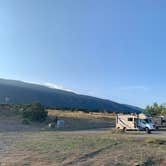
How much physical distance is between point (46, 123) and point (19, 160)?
42.1 m

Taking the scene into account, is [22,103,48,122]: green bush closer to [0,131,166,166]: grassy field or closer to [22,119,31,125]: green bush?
[22,119,31,125]: green bush

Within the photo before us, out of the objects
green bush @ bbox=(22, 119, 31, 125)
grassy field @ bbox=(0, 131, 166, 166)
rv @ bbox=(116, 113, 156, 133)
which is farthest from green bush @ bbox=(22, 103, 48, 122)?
grassy field @ bbox=(0, 131, 166, 166)

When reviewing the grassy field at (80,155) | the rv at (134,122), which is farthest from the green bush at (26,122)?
the grassy field at (80,155)

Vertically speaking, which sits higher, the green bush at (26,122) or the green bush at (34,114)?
the green bush at (34,114)

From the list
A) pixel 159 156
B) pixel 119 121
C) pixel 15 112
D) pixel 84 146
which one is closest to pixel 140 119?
pixel 119 121

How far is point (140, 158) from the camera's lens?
59.5 ft

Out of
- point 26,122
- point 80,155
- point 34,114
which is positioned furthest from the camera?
point 34,114

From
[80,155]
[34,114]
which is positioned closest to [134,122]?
[34,114]

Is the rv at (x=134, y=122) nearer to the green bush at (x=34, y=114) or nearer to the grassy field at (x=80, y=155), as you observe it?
the green bush at (x=34, y=114)

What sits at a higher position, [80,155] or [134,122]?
[134,122]

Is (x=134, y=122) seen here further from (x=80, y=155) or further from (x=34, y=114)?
(x=80, y=155)

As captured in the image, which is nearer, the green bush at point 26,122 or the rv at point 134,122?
the rv at point 134,122

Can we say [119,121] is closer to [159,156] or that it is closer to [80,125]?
[80,125]

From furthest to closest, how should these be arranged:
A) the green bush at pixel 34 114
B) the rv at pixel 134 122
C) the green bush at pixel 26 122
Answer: the green bush at pixel 34 114 → the green bush at pixel 26 122 → the rv at pixel 134 122
